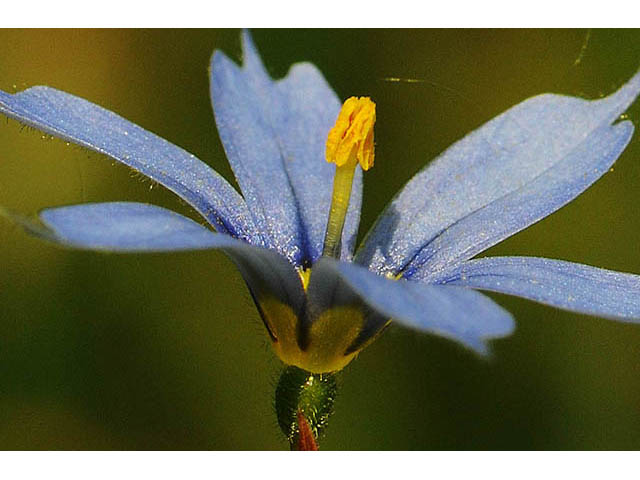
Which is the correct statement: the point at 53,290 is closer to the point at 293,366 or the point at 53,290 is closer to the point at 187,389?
the point at 187,389

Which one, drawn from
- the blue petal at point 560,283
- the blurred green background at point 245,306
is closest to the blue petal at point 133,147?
the blue petal at point 560,283

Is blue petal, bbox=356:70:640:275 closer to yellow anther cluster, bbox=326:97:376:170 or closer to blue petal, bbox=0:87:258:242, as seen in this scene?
yellow anther cluster, bbox=326:97:376:170

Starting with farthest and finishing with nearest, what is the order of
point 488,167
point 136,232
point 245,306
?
point 245,306 < point 488,167 < point 136,232

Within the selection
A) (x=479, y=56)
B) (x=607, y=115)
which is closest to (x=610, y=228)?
(x=479, y=56)

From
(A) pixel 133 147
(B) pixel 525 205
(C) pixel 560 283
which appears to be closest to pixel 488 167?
(B) pixel 525 205

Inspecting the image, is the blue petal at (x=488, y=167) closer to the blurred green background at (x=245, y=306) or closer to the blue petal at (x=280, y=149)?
the blue petal at (x=280, y=149)

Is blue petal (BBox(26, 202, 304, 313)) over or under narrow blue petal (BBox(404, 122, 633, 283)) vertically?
under

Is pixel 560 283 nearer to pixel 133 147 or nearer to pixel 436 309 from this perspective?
pixel 436 309

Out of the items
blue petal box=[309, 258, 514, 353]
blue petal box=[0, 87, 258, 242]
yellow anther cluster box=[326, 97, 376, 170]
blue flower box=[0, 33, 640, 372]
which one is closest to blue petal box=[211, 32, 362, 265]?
blue flower box=[0, 33, 640, 372]
